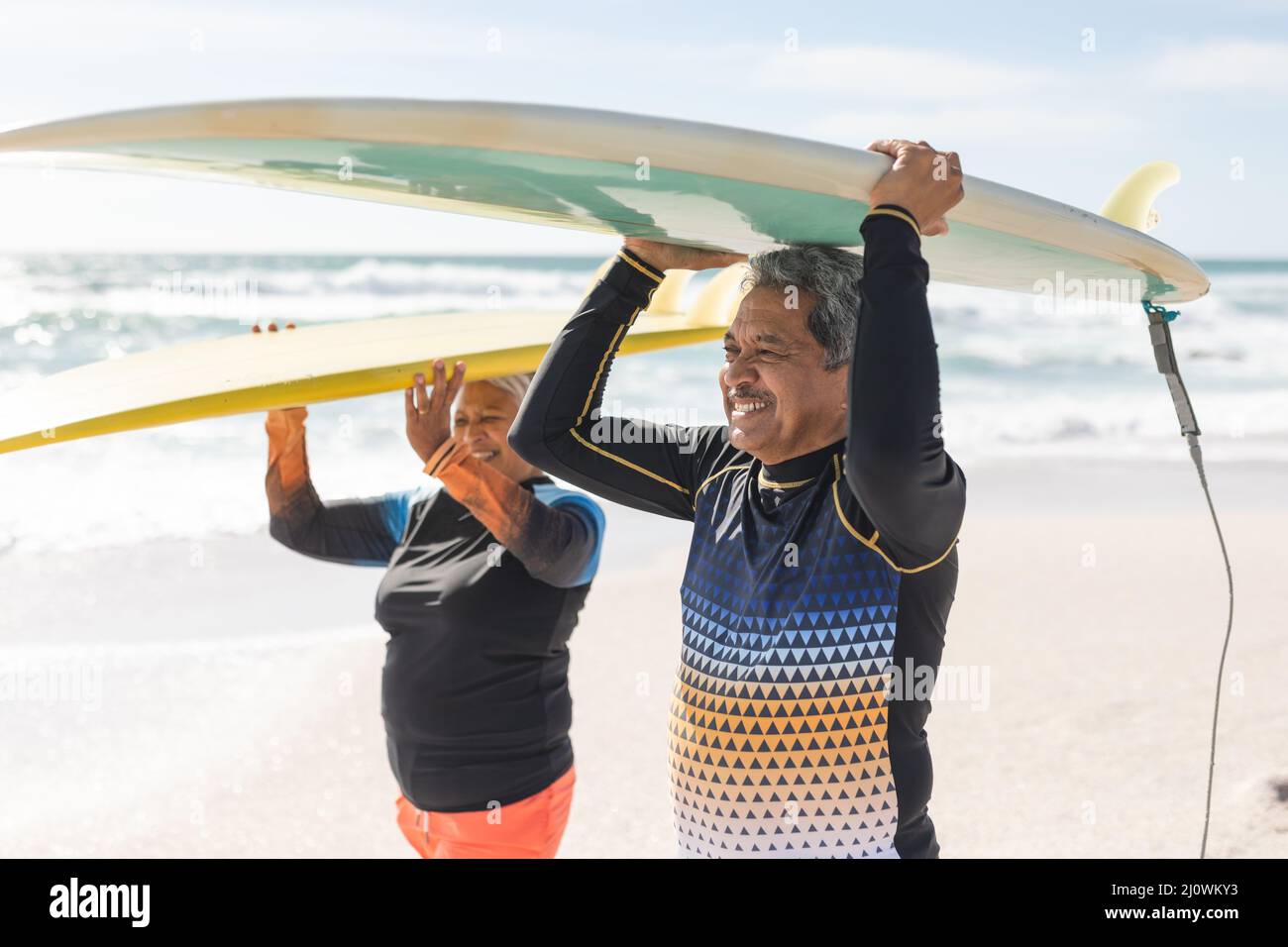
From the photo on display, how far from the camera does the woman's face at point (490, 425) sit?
113 inches

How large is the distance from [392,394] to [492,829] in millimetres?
11192

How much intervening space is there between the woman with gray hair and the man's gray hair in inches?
36.5

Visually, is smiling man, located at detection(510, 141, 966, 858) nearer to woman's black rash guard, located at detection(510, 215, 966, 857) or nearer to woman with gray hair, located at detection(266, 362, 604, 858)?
woman's black rash guard, located at detection(510, 215, 966, 857)

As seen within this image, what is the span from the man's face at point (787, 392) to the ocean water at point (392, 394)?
21.5ft

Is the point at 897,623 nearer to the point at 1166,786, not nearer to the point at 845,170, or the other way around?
the point at 845,170

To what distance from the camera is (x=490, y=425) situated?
9.55 ft

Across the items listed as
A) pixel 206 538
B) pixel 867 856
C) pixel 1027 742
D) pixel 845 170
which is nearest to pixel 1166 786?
pixel 1027 742

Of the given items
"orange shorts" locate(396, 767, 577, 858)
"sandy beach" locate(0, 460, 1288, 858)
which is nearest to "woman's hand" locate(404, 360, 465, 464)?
"orange shorts" locate(396, 767, 577, 858)

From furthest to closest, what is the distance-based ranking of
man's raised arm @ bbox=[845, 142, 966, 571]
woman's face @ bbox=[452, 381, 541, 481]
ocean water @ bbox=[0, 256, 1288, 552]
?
ocean water @ bbox=[0, 256, 1288, 552]
woman's face @ bbox=[452, 381, 541, 481]
man's raised arm @ bbox=[845, 142, 966, 571]

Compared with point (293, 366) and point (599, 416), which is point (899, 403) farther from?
point (293, 366)

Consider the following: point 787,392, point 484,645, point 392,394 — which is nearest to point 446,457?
point 484,645

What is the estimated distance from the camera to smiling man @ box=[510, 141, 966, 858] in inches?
60.2

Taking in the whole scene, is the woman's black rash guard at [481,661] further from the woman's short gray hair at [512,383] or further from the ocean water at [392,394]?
the ocean water at [392,394]

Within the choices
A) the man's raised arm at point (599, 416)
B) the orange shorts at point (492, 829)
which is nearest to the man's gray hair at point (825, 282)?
the man's raised arm at point (599, 416)
